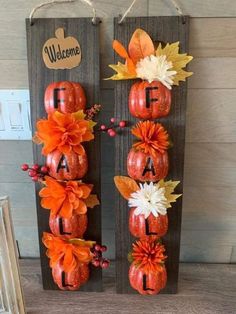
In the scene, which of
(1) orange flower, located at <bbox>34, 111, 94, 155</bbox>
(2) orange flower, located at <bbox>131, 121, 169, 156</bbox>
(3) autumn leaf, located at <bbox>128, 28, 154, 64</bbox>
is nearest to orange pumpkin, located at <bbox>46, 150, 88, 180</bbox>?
(1) orange flower, located at <bbox>34, 111, 94, 155</bbox>

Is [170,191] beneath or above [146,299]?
above

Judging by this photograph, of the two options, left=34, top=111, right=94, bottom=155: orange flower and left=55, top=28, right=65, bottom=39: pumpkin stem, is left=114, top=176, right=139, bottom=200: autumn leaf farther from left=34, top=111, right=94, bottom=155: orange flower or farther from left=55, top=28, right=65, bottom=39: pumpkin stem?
left=55, top=28, right=65, bottom=39: pumpkin stem

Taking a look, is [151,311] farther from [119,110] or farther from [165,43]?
[165,43]

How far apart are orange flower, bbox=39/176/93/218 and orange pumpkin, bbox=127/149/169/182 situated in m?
0.11

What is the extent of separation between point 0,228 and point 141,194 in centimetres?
27

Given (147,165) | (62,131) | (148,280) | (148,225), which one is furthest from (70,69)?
(148,280)

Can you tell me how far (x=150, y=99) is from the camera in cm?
58

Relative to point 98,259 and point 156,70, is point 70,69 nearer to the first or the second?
point 156,70

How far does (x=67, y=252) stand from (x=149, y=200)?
203mm

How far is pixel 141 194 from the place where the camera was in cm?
61

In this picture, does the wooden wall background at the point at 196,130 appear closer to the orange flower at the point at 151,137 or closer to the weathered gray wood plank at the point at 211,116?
the weathered gray wood plank at the point at 211,116

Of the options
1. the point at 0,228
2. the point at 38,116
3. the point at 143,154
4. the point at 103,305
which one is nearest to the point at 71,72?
the point at 38,116

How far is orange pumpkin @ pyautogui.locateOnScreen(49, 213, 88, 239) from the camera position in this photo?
632 mm

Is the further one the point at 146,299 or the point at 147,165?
the point at 146,299
